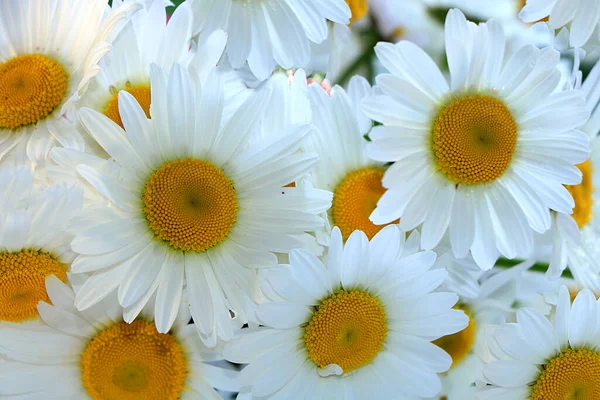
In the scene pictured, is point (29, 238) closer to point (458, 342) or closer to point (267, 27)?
point (267, 27)

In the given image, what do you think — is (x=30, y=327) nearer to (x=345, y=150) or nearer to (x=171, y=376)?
(x=171, y=376)

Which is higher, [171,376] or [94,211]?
[94,211]

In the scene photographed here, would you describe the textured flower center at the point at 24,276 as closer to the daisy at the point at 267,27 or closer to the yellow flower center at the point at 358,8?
the daisy at the point at 267,27

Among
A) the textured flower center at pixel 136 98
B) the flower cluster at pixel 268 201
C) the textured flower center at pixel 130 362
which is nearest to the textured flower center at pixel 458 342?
the flower cluster at pixel 268 201

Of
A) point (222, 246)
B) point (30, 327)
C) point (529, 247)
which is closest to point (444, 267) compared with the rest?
point (529, 247)

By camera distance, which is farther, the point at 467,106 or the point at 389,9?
the point at 389,9

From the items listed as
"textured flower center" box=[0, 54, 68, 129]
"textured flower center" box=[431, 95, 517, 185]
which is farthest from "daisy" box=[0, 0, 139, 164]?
"textured flower center" box=[431, 95, 517, 185]
